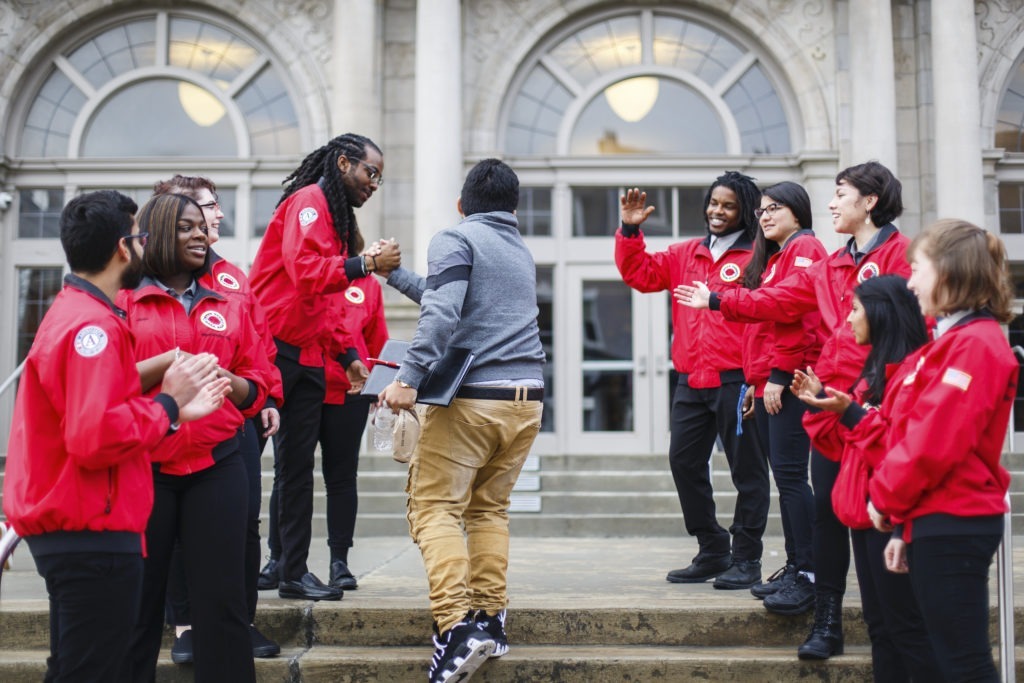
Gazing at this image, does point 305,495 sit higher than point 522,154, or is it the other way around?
point 522,154

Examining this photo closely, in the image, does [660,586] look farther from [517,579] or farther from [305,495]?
[305,495]

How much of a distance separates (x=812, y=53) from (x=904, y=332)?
8.87m

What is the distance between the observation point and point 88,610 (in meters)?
2.99

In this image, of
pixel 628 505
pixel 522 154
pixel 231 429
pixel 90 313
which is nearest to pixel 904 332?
pixel 231 429

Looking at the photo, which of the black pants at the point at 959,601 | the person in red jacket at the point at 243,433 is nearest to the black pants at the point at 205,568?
the person in red jacket at the point at 243,433

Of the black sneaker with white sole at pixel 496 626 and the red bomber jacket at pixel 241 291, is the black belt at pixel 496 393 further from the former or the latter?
the black sneaker with white sole at pixel 496 626

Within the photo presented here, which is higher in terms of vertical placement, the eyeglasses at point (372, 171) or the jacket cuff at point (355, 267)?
the eyeglasses at point (372, 171)

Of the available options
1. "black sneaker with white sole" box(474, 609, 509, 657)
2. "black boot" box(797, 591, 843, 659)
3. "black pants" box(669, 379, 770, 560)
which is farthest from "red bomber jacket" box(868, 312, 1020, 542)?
"black pants" box(669, 379, 770, 560)

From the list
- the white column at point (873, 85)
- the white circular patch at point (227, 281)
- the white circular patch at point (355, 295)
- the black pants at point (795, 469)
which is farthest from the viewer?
the white column at point (873, 85)

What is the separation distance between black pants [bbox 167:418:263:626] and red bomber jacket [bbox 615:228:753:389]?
216 cm

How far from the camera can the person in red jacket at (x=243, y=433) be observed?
4.16 meters

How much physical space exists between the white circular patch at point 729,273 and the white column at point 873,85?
6.33 m

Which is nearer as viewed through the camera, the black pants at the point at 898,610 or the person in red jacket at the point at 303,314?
the black pants at the point at 898,610

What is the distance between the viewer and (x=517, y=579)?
5.90m
